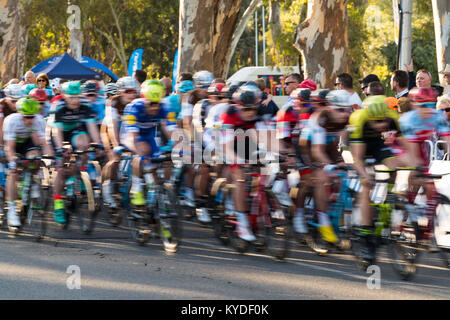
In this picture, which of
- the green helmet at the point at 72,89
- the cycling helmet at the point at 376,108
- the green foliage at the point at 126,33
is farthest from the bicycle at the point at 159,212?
the green foliage at the point at 126,33

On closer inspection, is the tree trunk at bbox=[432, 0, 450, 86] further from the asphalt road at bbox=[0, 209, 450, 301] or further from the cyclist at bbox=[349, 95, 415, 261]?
the cyclist at bbox=[349, 95, 415, 261]

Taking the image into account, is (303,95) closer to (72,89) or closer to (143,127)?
(143,127)

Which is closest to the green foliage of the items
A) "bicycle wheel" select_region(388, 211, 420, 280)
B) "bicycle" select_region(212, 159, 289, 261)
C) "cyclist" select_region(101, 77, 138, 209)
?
"cyclist" select_region(101, 77, 138, 209)

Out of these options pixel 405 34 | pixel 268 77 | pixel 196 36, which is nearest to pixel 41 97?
pixel 405 34

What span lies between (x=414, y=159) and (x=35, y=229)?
529cm

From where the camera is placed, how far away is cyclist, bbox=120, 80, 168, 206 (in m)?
11.2

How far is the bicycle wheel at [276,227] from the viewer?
10.1 m

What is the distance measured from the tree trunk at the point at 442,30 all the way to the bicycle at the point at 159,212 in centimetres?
1215

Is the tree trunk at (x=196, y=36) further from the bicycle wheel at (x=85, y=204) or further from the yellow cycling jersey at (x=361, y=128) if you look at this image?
the yellow cycling jersey at (x=361, y=128)

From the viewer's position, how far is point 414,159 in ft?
30.9

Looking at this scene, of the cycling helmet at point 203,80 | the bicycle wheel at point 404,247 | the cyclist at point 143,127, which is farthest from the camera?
the cycling helmet at point 203,80

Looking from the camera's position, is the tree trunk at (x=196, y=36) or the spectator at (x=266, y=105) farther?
the tree trunk at (x=196, y=36)

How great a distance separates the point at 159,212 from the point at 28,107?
2.66 metres

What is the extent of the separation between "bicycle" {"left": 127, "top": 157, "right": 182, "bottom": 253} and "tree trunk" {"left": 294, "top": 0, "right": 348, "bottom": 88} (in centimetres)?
853
